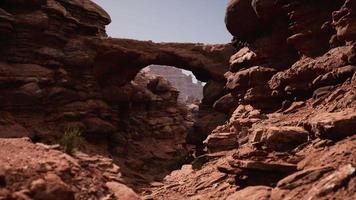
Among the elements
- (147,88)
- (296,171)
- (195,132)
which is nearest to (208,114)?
(195,132)

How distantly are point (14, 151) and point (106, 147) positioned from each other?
77.4 feet

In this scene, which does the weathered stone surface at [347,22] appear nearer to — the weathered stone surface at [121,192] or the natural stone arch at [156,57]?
the weathered stone surface at [121,192]

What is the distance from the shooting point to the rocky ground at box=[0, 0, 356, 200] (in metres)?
10.1


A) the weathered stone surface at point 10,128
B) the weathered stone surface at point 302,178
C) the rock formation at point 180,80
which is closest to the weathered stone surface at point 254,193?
the weathered stone surface at point 302,178

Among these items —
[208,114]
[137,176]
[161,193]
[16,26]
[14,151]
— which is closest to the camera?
[14,151]

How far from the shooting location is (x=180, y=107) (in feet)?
156

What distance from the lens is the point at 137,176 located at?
2681cm

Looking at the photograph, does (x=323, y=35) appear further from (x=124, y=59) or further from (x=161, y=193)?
(x=124, y=59)

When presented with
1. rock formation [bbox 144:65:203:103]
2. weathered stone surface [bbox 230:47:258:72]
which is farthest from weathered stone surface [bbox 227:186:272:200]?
rock formation [bbox 144:65:203:103]

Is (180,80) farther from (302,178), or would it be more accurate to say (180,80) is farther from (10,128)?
(302,178)

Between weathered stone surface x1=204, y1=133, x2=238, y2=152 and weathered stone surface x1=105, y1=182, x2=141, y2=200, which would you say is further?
weathered stone surface x1=204, y1=133, x2=238, y2=152

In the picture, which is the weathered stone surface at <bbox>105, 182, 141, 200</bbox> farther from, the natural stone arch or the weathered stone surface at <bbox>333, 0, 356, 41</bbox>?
the natural stone arch

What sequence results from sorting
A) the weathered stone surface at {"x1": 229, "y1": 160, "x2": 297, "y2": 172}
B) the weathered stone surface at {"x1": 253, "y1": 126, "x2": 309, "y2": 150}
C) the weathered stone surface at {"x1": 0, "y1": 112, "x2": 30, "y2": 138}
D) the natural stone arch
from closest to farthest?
1. the weathered stone surface at {"x1": 229, "y1": 160, "x2": 297, "y2": 172}
2. the weathered stone surface at {"x1": 253, "y1": 126, "x2": 309, "y2": 150}
3. the weathered stone surface at {"x1": 0, "y1": 112, "x2": 30, "y2": 138}
4. the natural stone arch

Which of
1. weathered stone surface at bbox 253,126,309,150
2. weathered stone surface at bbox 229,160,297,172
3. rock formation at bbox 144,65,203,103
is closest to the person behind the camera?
weathered stone surface at bbox 229,160,297,172
